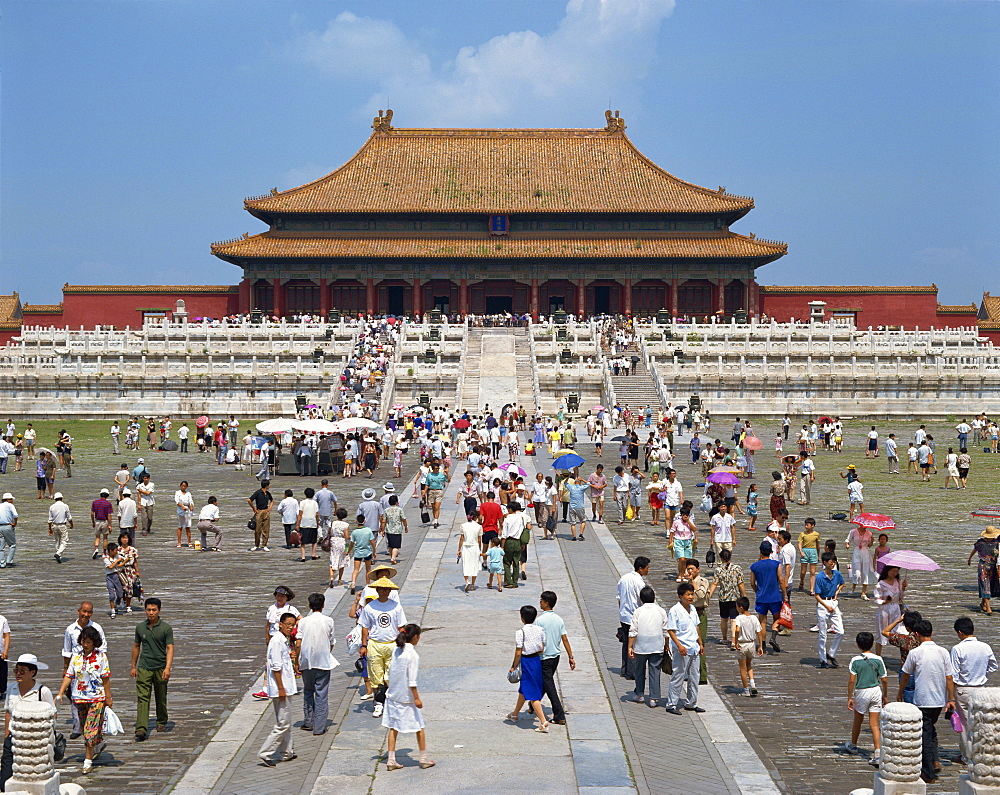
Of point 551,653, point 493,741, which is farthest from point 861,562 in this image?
point 493,741

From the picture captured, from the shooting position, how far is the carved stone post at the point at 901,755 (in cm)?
955

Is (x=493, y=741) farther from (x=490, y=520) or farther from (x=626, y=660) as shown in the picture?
(x=490, y=520)

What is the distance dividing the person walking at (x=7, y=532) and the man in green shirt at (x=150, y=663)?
962 cm

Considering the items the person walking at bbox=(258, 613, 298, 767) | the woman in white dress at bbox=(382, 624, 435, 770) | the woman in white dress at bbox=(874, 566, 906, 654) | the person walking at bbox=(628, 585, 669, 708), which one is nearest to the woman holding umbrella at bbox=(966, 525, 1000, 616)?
the woman in white dress at bbox=(874, 566, 906, 654)

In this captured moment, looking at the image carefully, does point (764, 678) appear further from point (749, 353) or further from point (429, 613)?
point (749, 353)

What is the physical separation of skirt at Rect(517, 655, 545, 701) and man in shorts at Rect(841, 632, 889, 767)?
2960mm

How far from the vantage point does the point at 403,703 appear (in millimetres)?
10992

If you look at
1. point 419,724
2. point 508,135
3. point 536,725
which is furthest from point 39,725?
point 508,135

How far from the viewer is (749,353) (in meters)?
54.2

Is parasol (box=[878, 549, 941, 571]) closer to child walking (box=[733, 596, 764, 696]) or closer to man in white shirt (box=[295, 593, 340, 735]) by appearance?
child walking (box=[733, 596, 764, 696])

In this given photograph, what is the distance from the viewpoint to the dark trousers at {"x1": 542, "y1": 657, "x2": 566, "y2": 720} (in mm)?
11961

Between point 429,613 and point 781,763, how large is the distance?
264 inches

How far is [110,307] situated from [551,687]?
70989 mm

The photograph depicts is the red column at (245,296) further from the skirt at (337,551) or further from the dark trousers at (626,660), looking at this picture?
the dark trousers at (626,660)
